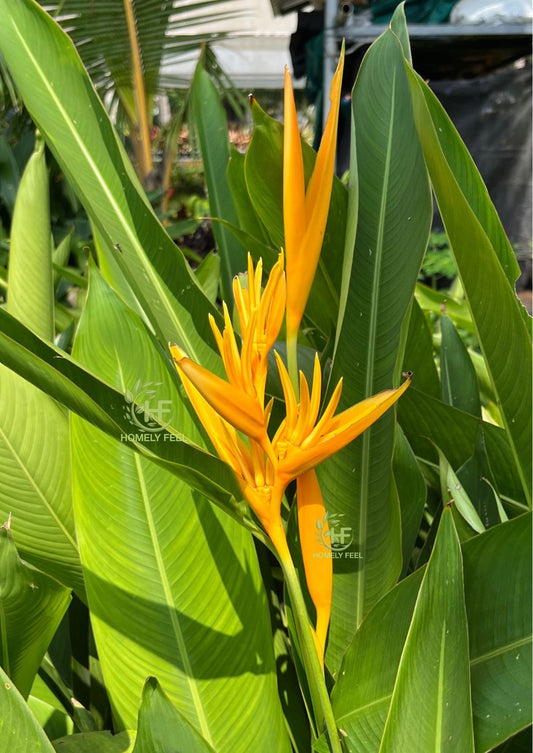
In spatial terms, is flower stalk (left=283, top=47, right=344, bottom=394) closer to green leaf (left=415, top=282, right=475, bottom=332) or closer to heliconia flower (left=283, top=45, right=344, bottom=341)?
heliconia flower (left=283, top=45, right=344, bottom=341)

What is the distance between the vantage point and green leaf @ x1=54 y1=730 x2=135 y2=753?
42cm

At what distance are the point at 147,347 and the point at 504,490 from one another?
0.34m

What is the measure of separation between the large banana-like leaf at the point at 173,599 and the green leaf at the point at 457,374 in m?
0.30

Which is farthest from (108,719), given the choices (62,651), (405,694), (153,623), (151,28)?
(151,28)

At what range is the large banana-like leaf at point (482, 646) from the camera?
0.39 metres

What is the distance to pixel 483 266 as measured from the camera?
1.33 feet

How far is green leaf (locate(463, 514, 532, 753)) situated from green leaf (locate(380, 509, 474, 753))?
44 mm

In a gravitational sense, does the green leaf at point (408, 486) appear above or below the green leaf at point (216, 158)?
below

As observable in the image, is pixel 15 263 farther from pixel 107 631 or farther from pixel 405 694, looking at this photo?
pixel 405 694

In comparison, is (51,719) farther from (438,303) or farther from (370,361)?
(438,303)

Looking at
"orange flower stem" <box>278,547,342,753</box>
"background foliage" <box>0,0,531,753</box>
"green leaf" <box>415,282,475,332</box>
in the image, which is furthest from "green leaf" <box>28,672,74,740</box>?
"green leaf" <box>415,282,475,332</box>

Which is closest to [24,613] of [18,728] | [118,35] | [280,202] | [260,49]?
[18,728]

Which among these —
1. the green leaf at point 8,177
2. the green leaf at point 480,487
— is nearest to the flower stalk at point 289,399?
the green leaf at point 480,487

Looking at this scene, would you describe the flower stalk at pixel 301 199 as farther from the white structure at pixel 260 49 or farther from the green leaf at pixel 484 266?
the white structure at pixel 260 49
